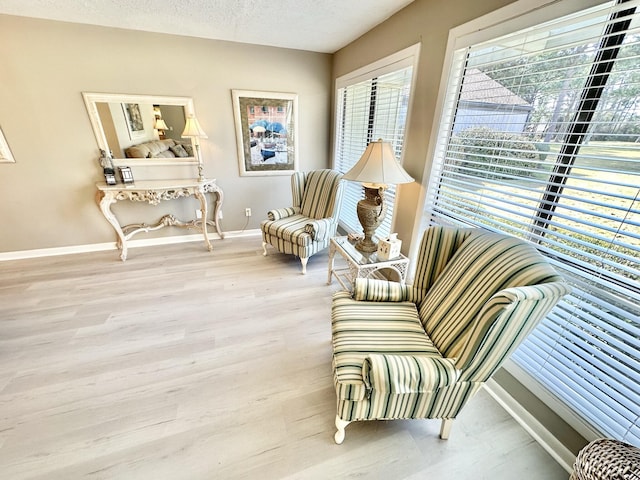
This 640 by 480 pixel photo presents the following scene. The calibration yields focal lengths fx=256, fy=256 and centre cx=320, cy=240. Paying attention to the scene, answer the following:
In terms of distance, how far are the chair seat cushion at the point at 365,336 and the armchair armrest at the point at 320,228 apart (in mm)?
1121

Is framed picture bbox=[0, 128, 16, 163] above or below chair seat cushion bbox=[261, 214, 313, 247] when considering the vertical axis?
above

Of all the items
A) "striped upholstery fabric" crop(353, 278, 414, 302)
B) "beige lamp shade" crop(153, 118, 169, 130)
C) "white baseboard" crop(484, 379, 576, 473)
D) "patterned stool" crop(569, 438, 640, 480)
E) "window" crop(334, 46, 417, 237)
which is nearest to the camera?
"patterned stool" crop(569, 438, 640, 480)

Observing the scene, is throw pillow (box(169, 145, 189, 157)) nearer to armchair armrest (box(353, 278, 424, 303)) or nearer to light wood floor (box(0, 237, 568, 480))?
light wood floor (box(0, 237, 568, 480))

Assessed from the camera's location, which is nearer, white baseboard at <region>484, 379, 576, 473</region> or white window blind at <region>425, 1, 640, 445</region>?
white window blind at <region>425, 1, 640, 445</region>

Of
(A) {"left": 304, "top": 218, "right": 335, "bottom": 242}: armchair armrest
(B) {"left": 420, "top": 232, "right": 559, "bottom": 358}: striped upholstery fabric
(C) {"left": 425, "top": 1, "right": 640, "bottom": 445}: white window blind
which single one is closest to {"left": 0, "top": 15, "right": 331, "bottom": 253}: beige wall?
(A) {"left": 304, "top": 218, "right": 335, "bottom": 242}: armchair armrest

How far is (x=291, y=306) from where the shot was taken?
2.25 m

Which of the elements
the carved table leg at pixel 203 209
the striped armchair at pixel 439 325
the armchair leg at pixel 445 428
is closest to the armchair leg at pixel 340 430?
the striped armchair at pixel 439 325

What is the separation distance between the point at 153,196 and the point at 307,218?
1690mm

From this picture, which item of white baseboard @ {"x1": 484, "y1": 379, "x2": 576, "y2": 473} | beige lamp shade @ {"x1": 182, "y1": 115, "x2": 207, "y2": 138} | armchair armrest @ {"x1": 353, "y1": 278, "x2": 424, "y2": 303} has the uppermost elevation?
beige lamp shade @ {"x1": 182, "y1": 115, "x2": 207, "y2": 138}

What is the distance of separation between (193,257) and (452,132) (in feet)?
9.49

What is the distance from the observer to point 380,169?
1.76m

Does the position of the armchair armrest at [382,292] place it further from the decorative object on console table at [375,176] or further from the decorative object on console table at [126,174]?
the decorative object on console table at [126,174]

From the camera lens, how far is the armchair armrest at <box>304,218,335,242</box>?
2.62 m

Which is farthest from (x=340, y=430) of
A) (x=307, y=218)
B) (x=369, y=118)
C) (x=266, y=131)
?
(x=266, y=131)
